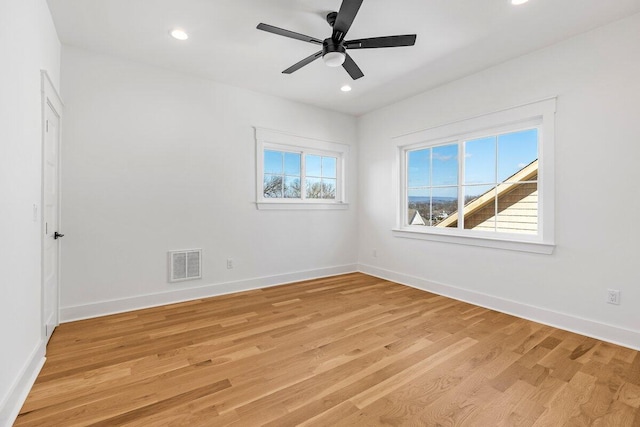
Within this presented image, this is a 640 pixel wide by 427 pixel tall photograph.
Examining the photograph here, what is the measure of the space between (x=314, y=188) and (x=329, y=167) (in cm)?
49

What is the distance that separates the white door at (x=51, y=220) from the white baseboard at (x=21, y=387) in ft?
1.37

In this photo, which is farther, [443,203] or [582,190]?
[443,203]

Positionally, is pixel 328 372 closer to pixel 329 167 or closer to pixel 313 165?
pixel 313 165

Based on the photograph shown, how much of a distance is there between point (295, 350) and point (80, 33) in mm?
3462

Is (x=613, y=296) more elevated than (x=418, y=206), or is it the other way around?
(x=418, y=206)

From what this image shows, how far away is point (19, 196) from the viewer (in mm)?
1786

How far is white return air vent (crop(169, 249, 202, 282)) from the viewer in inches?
140

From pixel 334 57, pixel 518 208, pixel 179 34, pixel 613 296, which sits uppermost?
pixel 179 34

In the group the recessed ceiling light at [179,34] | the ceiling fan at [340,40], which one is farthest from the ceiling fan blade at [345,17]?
the recessed ceiling light at [179,34]

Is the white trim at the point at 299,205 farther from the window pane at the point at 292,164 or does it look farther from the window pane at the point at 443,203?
the window pane at the point at 443,203

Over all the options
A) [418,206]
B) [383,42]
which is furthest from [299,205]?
[383,42]

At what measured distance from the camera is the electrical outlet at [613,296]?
2555 mm

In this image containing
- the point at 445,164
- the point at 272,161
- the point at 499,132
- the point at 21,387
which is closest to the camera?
the point at 21,387

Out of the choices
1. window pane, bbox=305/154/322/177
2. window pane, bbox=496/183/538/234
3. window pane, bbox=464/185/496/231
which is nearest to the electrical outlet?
window pane, bbox=496/183/538/234
